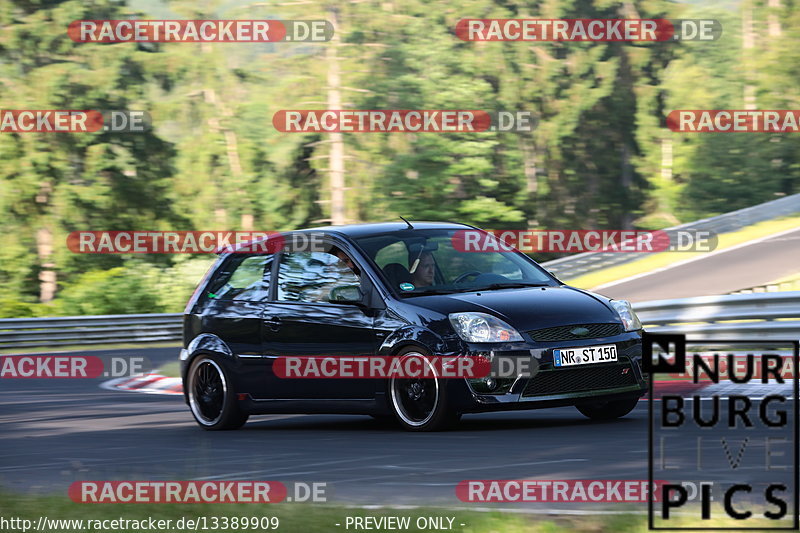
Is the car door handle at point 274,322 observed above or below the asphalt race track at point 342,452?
above

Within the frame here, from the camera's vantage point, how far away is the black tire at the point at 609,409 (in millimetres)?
10742

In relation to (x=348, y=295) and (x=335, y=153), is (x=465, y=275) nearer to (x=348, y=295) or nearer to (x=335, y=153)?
(x=348, y=295)

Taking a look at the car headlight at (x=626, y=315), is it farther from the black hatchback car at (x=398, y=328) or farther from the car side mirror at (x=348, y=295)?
the car side mirror at (x=348, y=295)

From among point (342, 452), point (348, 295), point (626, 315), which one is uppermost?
point (348, 295)

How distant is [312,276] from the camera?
11359mm

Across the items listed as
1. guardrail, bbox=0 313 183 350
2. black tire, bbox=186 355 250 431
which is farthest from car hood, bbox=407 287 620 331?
guardrail, bbox=0 313 183 350

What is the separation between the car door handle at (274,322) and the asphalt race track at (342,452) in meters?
0.86

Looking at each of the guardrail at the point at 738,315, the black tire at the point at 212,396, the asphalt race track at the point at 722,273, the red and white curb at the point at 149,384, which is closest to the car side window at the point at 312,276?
the black tire at the point at 212,396

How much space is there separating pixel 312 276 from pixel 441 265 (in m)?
1.14

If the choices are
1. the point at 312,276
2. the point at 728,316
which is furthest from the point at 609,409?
the point at 728,316

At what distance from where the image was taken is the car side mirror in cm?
1072

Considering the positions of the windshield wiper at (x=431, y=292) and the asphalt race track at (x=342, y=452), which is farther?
the windshield wiper at (x=431, y=292)

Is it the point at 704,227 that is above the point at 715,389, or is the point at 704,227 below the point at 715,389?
above

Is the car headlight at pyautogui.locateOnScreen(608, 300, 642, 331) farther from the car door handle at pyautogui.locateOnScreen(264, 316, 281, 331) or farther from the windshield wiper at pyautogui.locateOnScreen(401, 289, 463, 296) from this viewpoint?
the car door handle at pyautogui.locateOnScreen(264, 316, 281, 331)
